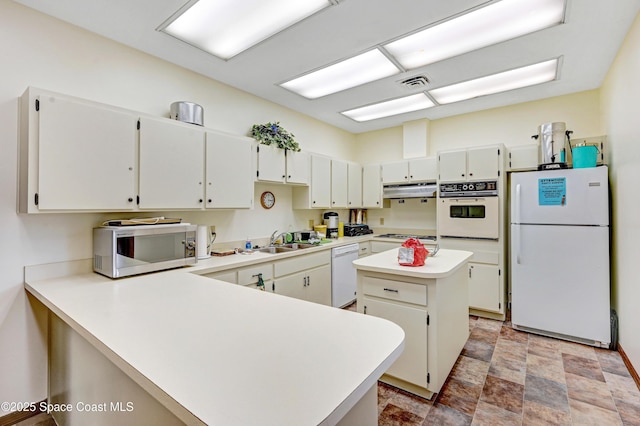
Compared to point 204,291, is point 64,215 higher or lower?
higher

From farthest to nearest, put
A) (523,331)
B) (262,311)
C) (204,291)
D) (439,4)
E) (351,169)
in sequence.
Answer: (351,169) < (523,331) < (439,4) < (204,291) < (262,311)

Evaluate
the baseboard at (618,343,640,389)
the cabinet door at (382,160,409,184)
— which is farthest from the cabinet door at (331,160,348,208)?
the baseboard at (618,343,640,389)

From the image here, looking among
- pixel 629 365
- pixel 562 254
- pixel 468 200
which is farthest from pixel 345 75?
pixel 629 365

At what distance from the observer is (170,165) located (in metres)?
2.38

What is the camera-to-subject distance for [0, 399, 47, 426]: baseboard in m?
1.91

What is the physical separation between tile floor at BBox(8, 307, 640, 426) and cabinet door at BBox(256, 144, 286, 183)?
2.29 meters

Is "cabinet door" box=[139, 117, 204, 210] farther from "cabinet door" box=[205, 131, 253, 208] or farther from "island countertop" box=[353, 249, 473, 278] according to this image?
"island countertop" box=[353, 249, 473, 278]

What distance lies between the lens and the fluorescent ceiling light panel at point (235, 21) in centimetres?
201

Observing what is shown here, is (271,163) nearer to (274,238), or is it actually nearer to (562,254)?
(274,238)

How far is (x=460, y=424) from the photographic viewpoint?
1.82m

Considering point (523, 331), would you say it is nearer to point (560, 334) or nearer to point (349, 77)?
point (560, 334)

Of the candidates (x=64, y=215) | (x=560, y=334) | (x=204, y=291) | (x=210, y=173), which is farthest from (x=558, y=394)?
(x=64, y=215)

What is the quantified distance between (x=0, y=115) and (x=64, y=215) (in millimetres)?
723

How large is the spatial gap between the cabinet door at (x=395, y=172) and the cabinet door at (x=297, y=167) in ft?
4.81
